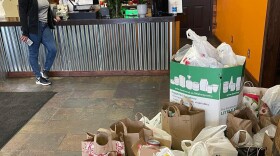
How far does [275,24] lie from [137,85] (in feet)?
5.88

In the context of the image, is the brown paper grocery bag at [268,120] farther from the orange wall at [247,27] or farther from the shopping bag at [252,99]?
the orange wall at [247,27]

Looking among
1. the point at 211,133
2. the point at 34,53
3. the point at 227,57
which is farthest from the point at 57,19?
the point at 211,133

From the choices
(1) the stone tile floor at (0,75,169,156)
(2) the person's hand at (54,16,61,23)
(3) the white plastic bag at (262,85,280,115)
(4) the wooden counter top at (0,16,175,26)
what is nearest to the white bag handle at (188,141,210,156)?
(3) the white plastic bag at (262,85,280,115)

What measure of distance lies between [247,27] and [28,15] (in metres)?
2.82

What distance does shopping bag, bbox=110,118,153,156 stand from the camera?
1462mm

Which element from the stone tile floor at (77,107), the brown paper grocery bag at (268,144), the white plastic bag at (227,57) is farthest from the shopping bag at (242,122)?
the stone tile floor at (77,107)

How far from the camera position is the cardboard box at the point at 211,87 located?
4.87ft

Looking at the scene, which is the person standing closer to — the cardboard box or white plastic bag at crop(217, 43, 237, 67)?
the cardboard box

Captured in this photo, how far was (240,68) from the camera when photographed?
4.98 feet

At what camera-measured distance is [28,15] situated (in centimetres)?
345

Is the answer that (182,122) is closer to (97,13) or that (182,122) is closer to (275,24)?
(275,24)

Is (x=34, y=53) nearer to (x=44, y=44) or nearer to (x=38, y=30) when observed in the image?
(x=44, y=44)

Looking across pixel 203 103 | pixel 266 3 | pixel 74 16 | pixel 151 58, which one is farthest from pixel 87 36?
pixel 203 103

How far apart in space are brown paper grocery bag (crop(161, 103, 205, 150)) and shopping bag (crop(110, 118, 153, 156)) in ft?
0.44
